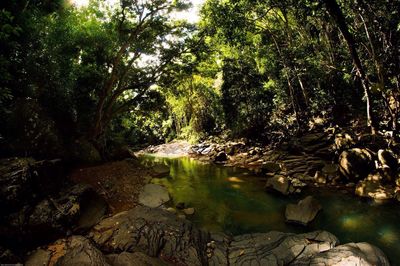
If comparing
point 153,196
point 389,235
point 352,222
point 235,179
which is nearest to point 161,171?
point 235,179

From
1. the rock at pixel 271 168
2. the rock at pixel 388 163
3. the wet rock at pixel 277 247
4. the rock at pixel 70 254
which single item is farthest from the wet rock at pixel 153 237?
the rock at pixel 271 168

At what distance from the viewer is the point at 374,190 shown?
346 inches

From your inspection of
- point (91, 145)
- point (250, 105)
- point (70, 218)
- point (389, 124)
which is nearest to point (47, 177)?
point (70, 218)

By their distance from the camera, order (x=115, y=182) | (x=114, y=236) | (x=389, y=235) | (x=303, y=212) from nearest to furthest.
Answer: (x=114, y=236), (x=389, y=235), (x=303, y=212), (x=115, y=182)

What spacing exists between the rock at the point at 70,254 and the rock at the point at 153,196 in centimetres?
325

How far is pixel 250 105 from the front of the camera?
66.9 feet

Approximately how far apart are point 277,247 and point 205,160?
13969mm

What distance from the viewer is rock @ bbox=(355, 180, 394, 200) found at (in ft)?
27.7

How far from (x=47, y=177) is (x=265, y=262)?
569 centimetres

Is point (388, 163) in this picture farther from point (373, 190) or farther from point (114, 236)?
point (114, 236)

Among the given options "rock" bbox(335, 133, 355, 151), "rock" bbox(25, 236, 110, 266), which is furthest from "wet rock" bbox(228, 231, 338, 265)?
"rock" bbox(335, 133, 355, 151)

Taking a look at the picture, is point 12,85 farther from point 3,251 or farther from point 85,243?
point 85,243

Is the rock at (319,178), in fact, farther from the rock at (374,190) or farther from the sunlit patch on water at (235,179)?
the sunlit patch on water at (235,179)

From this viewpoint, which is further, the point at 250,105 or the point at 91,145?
the point at 250,105
